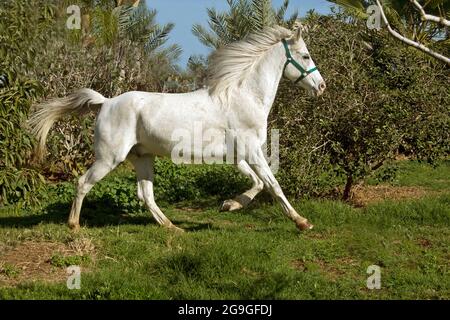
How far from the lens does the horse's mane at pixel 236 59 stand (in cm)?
774

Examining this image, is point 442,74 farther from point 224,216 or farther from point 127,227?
point 127,227

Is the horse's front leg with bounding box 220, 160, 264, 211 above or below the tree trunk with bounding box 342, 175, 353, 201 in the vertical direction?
above

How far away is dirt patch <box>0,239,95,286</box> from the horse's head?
10.2ft

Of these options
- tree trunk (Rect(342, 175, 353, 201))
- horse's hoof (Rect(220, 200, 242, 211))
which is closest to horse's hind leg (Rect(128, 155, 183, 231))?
horse's hoof (Rect(220, 200, 242, 211))

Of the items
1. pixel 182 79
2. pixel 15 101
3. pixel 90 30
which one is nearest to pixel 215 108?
pixel 15 101

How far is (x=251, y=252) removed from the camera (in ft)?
21.0

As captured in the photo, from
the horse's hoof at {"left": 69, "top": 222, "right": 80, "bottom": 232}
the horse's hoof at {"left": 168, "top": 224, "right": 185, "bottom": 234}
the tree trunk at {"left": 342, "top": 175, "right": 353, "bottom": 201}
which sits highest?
the tree trunk at {"left": 342, "top": 175, "right": 353, "bottom": 201}

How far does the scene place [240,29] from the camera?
20.5 metres

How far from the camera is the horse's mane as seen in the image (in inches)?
305

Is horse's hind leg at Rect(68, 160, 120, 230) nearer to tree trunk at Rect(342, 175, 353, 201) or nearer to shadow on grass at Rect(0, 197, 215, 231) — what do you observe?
shadow on grass at Rect(0, 197, 215, 231)

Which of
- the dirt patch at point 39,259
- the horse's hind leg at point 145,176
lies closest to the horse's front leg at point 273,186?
the horse's hind leg at point 145,176

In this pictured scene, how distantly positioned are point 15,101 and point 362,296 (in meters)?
3.74

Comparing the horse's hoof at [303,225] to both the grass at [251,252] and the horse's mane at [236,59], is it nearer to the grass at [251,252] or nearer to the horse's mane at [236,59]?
the grass at [251,252]

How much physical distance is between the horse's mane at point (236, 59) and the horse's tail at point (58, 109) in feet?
4.72
